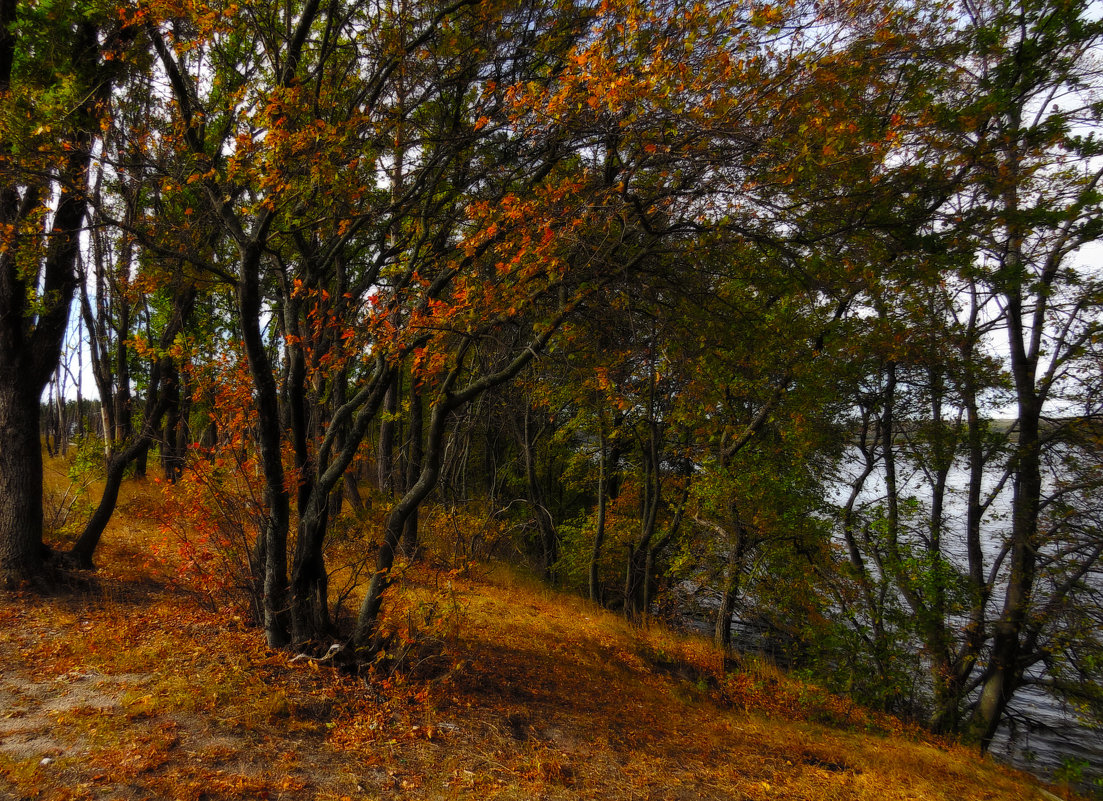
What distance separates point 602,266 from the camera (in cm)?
577

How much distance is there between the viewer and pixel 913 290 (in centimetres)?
869

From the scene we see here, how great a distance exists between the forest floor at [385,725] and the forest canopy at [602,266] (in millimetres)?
628

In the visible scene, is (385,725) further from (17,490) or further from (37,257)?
(37,257)

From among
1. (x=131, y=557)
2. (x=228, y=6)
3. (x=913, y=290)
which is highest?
(x=228, y=6)

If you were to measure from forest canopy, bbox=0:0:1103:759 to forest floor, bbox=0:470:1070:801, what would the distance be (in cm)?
63

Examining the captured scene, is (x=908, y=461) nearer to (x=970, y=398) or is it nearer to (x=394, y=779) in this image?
(x=970, y=398)

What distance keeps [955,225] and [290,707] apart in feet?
28.0

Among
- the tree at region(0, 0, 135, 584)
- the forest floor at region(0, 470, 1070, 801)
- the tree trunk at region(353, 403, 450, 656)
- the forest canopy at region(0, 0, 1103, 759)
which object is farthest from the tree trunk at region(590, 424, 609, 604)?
the tree at region(0, 0, 135, 584)

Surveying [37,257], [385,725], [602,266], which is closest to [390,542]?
[385,725]

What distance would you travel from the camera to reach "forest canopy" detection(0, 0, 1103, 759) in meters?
5.05

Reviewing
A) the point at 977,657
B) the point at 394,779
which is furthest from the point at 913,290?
the point at 394,779

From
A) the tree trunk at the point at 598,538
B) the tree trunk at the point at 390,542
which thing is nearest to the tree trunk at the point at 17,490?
the tree trunk at the point at 390,542

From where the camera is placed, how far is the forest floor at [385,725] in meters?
3.82

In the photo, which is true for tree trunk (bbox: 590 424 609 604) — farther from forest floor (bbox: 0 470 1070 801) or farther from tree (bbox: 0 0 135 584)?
tree (bbox: 0 0 135 584)
